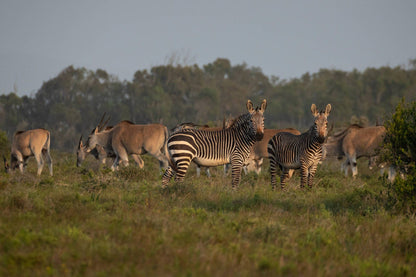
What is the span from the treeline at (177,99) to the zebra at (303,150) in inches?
1273

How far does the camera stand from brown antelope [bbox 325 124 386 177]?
18.4 m

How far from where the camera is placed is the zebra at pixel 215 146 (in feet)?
36.8

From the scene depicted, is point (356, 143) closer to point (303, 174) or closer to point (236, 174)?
point (303, 174)

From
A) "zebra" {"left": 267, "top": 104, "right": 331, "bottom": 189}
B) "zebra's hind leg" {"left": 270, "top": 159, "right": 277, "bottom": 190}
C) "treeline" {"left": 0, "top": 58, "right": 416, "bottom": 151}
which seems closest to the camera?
"zebra" {"left": 267, "top": 104, "right": 331, "bottom": 189}

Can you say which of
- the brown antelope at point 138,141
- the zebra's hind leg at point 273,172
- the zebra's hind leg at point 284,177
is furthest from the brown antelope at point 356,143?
the brown antelope at point 138,141

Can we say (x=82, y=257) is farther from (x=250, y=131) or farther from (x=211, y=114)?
(x=211, y=114)

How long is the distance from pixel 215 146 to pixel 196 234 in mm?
5263

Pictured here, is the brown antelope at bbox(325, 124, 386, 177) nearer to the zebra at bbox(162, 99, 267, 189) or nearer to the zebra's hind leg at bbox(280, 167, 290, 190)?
the zebra's hind leg at bbox(280, 167, 290, 190)

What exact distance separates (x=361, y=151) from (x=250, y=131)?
879 centimetres

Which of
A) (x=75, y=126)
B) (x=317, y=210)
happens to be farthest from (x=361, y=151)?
(x=75, y=126)

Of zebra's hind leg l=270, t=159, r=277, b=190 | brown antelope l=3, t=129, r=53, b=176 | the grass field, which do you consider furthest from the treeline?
the grass field

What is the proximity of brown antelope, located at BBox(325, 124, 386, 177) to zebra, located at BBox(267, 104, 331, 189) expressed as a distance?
6478mm

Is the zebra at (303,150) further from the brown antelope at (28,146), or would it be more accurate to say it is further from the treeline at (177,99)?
the treeline at (177,99)

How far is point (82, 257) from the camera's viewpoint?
18.4 ft
